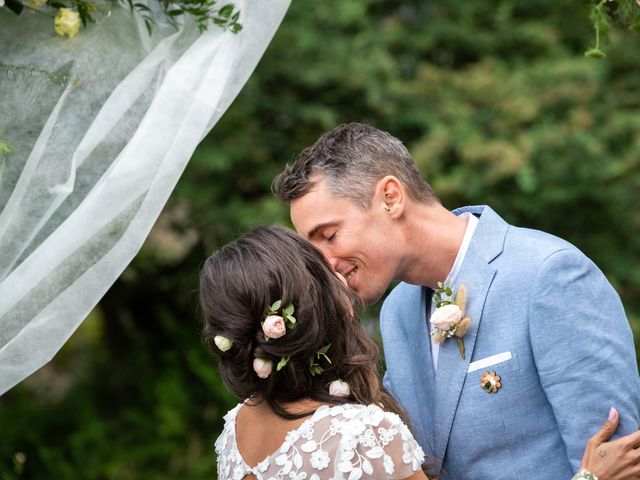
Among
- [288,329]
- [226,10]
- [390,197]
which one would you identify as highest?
[226,10]

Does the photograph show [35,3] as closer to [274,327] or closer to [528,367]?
[274,327]

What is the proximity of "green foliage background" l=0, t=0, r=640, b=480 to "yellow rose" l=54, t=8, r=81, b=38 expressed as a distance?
12.3 ft

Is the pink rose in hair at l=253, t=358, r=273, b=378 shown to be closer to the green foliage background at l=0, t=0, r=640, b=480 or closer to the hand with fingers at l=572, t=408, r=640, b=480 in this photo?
the hand with fingers at l=572, t=408, r=640, b=480

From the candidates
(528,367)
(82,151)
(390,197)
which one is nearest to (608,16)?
(390,197)

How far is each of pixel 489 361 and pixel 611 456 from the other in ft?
1.58

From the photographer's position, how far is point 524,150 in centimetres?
677

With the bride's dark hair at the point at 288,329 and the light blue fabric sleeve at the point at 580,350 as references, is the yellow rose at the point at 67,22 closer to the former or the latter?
the bride's dark hair at the point at 288,329

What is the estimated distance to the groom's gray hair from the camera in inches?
128

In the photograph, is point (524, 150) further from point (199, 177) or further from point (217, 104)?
point (217, 104)

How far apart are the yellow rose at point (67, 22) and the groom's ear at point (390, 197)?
116 centimetres

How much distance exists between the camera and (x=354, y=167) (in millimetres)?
3277

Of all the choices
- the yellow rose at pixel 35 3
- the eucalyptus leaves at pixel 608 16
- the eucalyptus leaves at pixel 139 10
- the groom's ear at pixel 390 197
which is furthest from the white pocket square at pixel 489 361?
the yellow rose at pixel 35 3

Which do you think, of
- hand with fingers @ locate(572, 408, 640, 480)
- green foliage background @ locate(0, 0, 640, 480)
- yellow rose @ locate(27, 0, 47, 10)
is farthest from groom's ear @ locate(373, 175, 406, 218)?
green foliage background @ locate(0, 0, 640, 480)

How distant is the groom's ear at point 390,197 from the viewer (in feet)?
10.6
